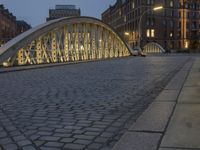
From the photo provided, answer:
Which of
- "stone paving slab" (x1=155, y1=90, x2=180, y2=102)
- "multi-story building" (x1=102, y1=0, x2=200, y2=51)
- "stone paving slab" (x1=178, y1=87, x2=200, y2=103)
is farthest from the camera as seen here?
"multi-story building" (x1=102, y1=0, x2=200, y2=51)

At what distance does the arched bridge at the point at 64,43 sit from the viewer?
77.6 ft

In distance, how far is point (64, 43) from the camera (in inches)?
1244

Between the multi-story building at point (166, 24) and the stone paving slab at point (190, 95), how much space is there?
88.9m

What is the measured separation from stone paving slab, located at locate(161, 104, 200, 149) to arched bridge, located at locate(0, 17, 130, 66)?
1683 cm

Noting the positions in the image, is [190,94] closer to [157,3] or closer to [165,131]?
[165,131]

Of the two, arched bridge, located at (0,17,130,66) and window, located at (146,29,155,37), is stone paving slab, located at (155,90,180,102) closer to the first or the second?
arched bridge, located at (0,17,130,66)

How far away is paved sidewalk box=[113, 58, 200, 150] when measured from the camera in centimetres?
444

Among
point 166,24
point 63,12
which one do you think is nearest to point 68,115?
point 166,24

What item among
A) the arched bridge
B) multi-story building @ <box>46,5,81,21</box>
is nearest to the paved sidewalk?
the arched bridge

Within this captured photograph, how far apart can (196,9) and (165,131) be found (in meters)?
110

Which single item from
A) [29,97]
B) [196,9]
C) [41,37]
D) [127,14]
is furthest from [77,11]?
[29,97]

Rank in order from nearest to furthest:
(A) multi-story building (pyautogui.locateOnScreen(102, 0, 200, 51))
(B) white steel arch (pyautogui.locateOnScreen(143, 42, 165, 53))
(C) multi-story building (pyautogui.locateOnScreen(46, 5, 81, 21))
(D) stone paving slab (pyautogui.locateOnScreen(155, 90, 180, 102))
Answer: (D) stone paving slab (pyautogui.locateOnScreen(155, 90, 180, 102))
(B) white steel arch (pyautogui.locateOnScreen(143, 42, 165, 53))
(A) multi-story building (pyautogui.locateOnScreen(102, 0, 200, 51))
(C) multi-story building (pyautogui.locateOnScreen(46, 5, 81, 21))

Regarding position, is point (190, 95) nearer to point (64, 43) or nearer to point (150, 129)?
point (150, 129)

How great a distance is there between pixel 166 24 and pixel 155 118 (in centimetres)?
10075
